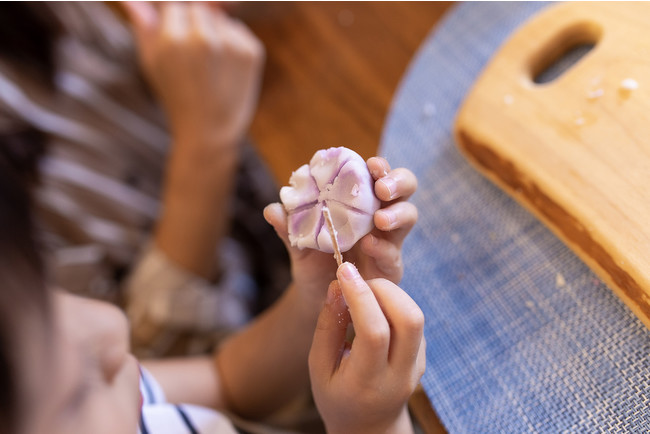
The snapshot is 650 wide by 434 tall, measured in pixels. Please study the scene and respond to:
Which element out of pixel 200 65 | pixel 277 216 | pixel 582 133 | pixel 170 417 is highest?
pixel 582 133

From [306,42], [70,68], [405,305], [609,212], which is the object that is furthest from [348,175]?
[70,68]

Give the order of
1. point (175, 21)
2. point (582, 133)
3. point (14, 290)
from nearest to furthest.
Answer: point (14, 290), point (582, 133), point (175, 21)

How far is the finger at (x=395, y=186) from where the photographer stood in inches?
11.1

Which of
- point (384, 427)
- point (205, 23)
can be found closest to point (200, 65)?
point (205, 23)

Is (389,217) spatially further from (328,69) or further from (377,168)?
(328,69)

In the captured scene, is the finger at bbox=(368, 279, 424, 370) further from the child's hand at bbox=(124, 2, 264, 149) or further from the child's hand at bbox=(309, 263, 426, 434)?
the child's hand at bbox=(124, 2, 264, 149)

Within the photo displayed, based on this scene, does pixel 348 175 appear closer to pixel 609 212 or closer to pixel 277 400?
pixel 609 212

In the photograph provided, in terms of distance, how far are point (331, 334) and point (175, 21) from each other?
0.50 m

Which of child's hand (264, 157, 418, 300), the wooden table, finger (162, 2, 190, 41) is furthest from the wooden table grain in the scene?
child's hand (264, 157, 418, 300)

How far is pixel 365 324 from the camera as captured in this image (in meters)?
0.26

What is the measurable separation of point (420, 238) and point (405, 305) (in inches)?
6.4

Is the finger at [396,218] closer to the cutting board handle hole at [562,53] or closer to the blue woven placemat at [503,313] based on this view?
the blue woven placemat at [503,313]

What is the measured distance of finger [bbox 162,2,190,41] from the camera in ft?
1.92

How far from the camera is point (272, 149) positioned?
587 mm
